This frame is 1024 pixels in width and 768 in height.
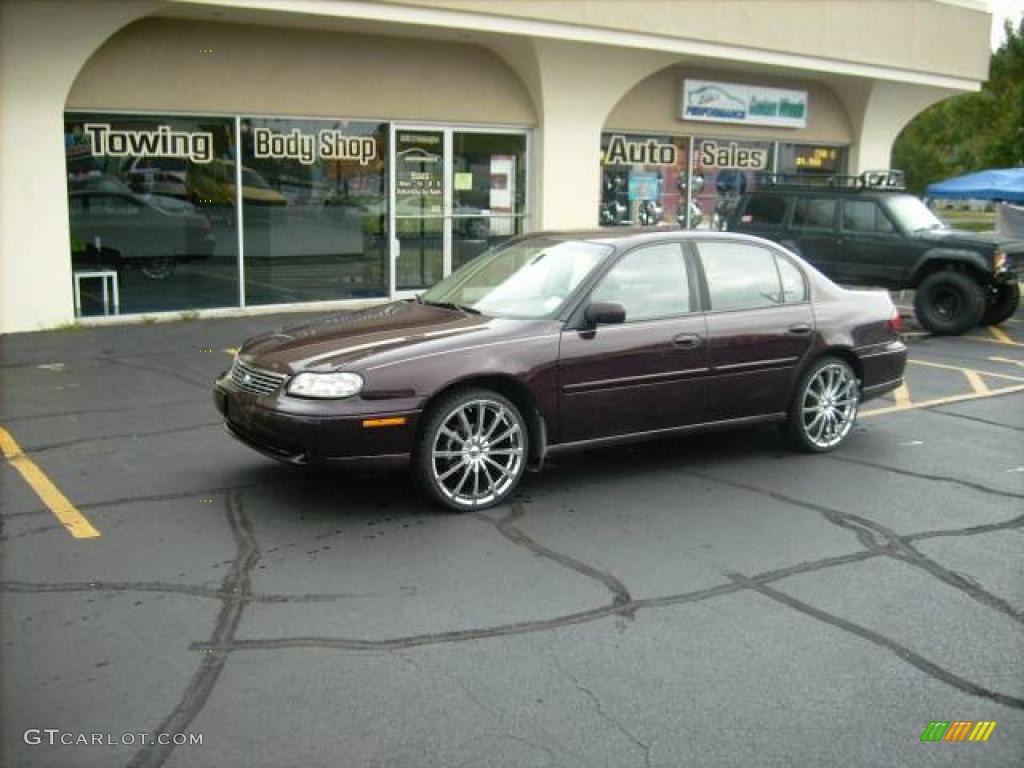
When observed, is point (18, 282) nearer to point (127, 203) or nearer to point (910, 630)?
point (127, 203)

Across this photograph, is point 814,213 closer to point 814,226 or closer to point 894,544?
point 814,226

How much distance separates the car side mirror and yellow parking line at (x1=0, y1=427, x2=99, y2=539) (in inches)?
117

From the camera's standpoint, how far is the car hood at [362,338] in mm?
5848

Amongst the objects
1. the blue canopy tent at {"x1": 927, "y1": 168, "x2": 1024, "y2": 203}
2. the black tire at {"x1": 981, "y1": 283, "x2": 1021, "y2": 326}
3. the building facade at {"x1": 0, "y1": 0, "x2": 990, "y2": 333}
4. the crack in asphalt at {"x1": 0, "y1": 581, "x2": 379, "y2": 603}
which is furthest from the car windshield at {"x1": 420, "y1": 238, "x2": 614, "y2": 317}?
the blue canopy tent at {"x1": 927, "y1": 168, "x2": 1024, "y2": 203}

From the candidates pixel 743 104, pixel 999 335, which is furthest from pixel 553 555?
pixel 743 104

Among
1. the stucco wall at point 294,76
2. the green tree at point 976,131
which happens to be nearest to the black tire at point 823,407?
the stucco wall at point 294,76

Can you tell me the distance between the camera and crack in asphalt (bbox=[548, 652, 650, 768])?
3499mm

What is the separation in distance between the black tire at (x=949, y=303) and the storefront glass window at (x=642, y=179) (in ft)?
15.0

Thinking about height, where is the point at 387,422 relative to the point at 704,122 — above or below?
below

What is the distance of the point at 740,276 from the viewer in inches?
283

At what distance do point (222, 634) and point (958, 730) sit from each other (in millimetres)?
2791

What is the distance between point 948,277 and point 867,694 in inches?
439

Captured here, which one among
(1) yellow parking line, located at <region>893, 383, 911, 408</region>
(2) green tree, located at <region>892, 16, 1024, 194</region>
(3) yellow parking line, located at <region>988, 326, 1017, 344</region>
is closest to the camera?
(1) yellow parking line, located at <region>893, 383, 911, 408</region>

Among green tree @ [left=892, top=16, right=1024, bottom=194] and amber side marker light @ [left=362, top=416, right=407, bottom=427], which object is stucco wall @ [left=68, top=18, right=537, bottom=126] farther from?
green tree @ [left=892, top=16, right=1024, bottom=194]
